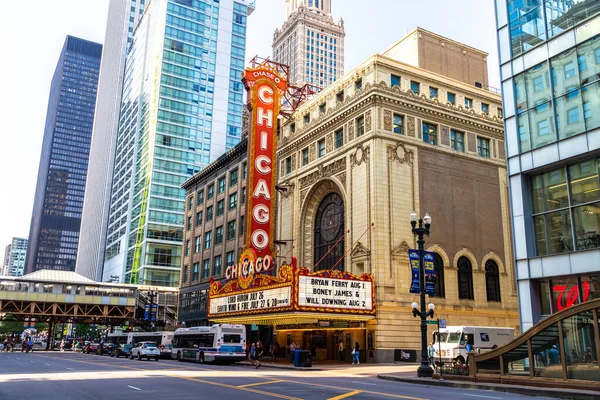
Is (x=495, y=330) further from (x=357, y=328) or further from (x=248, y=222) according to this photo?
(x=248, y=222)

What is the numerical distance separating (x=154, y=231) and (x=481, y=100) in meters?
74.8

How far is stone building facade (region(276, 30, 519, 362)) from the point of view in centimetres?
4116

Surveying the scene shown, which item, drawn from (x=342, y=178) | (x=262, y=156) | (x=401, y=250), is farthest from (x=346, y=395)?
(x=262, y=156)

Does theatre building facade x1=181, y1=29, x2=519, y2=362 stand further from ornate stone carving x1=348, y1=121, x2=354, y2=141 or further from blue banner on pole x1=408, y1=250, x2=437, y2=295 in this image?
blue banner on pole x1=408, y1=250, x2=437, y2=295

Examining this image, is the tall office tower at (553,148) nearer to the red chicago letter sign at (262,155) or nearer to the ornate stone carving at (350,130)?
the ornate stone carving at (350,130)

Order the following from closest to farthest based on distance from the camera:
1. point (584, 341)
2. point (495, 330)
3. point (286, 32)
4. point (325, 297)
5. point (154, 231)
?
point (584, 341) → point (495, 330) → point (325, 297) → point (154, 231) → point (286, 32)

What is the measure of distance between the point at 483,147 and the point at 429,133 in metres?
6.35

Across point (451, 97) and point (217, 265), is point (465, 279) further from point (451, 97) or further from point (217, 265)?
point (217, 265)

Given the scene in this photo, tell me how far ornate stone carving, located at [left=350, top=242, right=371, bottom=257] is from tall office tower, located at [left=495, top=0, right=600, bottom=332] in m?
14.8

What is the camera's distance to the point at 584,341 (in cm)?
1850

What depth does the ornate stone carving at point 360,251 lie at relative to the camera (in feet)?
135

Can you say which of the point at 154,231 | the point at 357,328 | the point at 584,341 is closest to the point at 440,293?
the point at 357,328

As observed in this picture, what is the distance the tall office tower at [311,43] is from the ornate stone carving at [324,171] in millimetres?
115287

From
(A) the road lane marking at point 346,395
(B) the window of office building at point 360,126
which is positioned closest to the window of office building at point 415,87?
(B) the window of office building at point 360,126
